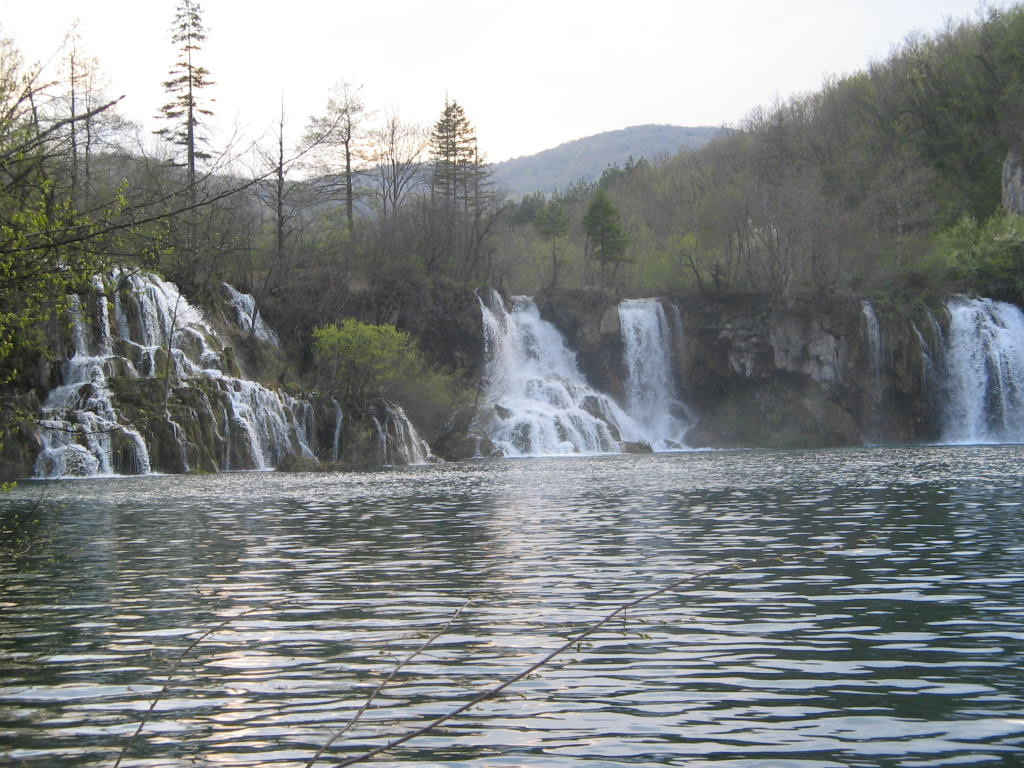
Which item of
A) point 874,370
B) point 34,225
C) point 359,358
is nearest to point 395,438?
point 359,358

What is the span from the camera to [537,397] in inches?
2418

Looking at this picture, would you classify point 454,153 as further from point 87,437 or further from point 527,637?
point 527,637

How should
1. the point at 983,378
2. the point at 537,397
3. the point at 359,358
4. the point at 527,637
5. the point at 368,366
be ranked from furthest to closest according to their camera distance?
Result: the point at 537,397, the point at 983,378, the point at 368,366, the point at 359,358, the point at 527,637

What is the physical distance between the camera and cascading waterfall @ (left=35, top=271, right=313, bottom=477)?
35938mm

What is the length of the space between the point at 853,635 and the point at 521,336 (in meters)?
57.4

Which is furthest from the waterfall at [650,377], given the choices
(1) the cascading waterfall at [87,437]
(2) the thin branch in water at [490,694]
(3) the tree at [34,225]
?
(2) the thin branch in water at [490,694]

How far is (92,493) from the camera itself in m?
27.8

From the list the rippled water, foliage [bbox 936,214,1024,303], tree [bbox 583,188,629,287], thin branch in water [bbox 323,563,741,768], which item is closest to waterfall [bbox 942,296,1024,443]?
foliage [bbox 936,214,1024,303]

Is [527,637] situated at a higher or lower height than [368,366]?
lower

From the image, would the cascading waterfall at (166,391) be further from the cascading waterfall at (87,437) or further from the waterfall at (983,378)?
the waterfall at (983,378)

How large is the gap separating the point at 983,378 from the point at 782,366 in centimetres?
1116

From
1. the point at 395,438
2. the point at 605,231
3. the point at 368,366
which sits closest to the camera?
the point at 395,438

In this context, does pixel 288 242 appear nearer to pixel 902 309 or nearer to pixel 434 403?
pixel 434 403

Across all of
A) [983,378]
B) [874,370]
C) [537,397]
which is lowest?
[537,397]
